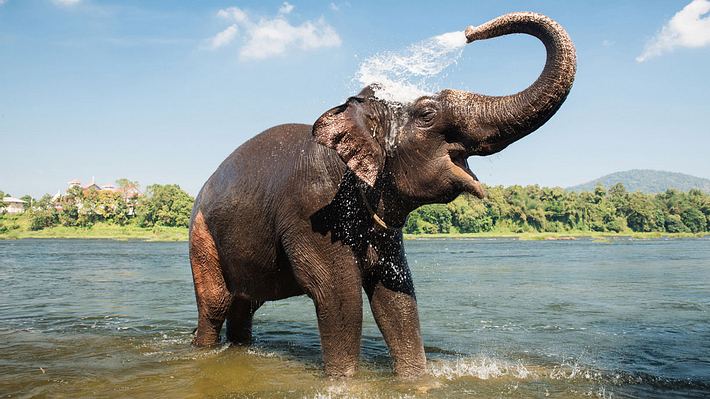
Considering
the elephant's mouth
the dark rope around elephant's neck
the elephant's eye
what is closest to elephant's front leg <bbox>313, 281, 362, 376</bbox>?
the dark rope around elephant's neck

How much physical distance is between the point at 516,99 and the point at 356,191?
1.55 m

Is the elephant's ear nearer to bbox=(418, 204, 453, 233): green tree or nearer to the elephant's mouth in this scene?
the elephant's mouth

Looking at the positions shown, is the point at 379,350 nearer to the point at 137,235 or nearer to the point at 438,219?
the point at 137,235

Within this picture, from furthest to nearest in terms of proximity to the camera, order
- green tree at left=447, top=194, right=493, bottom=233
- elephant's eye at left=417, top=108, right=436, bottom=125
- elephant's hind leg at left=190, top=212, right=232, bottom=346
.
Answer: green tree at left=447, top=194, right=493, bottom=233, elephant's hind leg at left=190, top=212, right=232, bottom=346, elephant's eye at left=417, top=108, right=436, bottom=125

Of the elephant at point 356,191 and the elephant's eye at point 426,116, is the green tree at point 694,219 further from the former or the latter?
the elephant's eye at point 426,116

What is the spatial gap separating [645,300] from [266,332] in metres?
9.49

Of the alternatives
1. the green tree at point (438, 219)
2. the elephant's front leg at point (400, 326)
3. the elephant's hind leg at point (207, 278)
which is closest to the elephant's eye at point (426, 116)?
the elephant's front leg at point (400, 326)

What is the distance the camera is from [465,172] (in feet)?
15.2

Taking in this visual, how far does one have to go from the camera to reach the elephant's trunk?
406 centimetres

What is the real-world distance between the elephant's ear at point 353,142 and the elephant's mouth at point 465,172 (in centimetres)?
56

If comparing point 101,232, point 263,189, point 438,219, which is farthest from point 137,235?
point 263,189

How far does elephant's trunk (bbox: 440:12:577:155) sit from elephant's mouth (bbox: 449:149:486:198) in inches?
4.0

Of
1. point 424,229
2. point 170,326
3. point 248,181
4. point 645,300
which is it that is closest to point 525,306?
point 645,300

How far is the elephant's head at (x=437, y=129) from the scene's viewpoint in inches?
168
